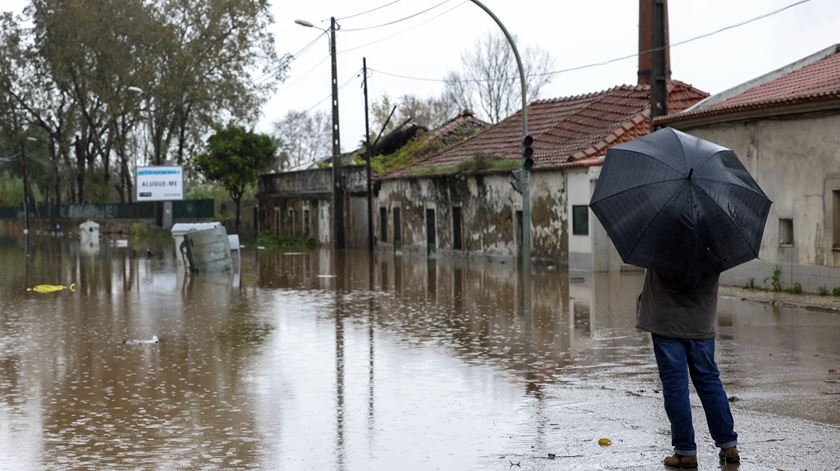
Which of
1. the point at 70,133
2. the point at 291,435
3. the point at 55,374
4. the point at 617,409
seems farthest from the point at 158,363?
the point at 70,133

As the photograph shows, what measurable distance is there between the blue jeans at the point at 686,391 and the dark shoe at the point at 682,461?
0.10 ft

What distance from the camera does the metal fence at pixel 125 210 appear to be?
6988cm

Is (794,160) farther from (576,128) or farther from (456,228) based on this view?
(456,228)

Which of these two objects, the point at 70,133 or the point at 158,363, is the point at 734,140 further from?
the point at 70,133

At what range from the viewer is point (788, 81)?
22469 millimetres

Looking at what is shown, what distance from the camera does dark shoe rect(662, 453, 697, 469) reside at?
6797mm

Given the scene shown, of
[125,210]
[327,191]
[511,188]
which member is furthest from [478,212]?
[125,210]

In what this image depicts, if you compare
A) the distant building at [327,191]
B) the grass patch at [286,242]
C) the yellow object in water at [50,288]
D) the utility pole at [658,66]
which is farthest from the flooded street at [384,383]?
the grass patch at [286,242]

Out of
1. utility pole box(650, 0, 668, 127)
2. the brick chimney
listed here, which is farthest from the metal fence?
utility pole box(650, 0, 668, 127)

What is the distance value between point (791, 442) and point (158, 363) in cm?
744

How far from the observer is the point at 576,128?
3422cm

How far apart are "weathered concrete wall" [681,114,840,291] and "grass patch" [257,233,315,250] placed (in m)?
30.1

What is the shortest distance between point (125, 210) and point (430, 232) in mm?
39312

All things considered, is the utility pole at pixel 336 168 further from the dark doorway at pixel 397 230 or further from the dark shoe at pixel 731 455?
the dark shoe at pixel 731 455
